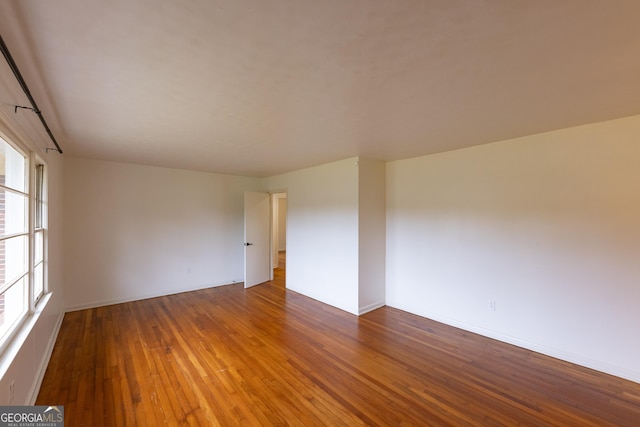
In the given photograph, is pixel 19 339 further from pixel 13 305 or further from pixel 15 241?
pixel 15 241

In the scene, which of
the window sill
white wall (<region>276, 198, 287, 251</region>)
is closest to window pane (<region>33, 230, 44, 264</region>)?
the window sill

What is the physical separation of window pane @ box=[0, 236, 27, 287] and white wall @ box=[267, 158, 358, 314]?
341 centimetres

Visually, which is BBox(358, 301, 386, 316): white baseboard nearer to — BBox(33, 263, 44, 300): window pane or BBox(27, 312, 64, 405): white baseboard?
BBox(27, 312, 64, 405): white baseboard

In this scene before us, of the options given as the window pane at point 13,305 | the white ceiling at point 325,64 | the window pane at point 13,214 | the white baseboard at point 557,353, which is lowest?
the white baseboard at point 557,353

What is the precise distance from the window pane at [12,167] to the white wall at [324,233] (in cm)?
338

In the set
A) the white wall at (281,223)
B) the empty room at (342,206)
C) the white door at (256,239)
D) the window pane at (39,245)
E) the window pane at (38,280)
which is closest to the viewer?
the empty room at (342,206)

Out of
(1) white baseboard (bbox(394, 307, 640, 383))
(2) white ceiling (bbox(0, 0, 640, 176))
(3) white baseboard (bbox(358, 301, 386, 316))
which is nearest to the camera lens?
(2) white ceiling (bbox(0, 0, 640, 176))

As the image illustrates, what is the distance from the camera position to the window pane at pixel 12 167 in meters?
1.81

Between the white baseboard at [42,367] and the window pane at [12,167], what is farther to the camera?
the white baseboard at [42,367]

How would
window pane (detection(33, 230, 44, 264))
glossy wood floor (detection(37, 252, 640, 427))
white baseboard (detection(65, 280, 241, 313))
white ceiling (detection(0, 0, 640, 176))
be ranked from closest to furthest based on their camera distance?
white ceiling (detection(0, 0, 640, 176))
glossy wood floor (detection(37, 252, 640, 427))
window pane (detection(33, 230, 44, 264))
white baseboard (detection(65, 280, 241, 313))

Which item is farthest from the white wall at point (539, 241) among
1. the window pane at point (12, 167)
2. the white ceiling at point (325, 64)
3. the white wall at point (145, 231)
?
the window pane at point (12, 167)

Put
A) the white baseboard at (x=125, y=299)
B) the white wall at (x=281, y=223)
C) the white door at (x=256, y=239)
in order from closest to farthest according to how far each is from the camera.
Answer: the white baseboard at (x=125, y=299), the white door at (x=256, y=239), the white wall at (x=281, y=223)

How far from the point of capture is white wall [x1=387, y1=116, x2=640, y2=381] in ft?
7.86

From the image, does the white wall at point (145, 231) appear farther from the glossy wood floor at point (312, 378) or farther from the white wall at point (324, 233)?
the white wall at point (324, 233)
